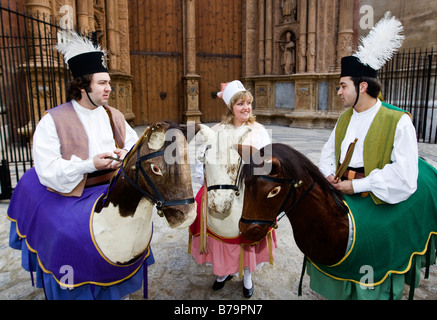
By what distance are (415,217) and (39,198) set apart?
2.23 meters

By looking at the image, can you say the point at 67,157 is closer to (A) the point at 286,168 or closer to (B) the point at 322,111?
(A) the point at 286,168

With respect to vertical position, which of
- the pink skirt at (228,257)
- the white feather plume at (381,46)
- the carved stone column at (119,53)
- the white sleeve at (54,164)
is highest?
the carved stone column at (119,53)

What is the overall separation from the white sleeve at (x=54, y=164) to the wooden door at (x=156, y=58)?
29.4 feet

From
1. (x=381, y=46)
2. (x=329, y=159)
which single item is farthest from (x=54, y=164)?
(x=381, y=46)

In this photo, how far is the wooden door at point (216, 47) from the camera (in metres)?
11.2

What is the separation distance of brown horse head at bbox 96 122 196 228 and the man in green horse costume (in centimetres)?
97

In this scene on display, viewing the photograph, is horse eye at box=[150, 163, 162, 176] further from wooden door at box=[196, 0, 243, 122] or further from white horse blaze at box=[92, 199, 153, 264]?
wooden door at box=[196, 0, 243, 122]

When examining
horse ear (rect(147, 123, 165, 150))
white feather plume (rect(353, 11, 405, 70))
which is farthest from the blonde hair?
horse ear (rect(147, 123, 165, 150))

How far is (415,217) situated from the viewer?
6.11 feet

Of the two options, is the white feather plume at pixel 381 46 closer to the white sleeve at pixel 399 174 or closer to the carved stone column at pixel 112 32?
the white sleeve at pixel 399 174

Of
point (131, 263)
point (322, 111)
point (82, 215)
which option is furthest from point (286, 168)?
point (322, 111)

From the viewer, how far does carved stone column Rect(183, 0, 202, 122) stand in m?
10.6

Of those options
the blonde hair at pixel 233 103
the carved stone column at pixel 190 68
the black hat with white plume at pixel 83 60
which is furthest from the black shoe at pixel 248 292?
the carved stone column at pixel 190 68

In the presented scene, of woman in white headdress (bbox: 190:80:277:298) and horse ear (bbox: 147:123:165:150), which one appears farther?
woman in white headdress (bbox: 190:80:277:298)
